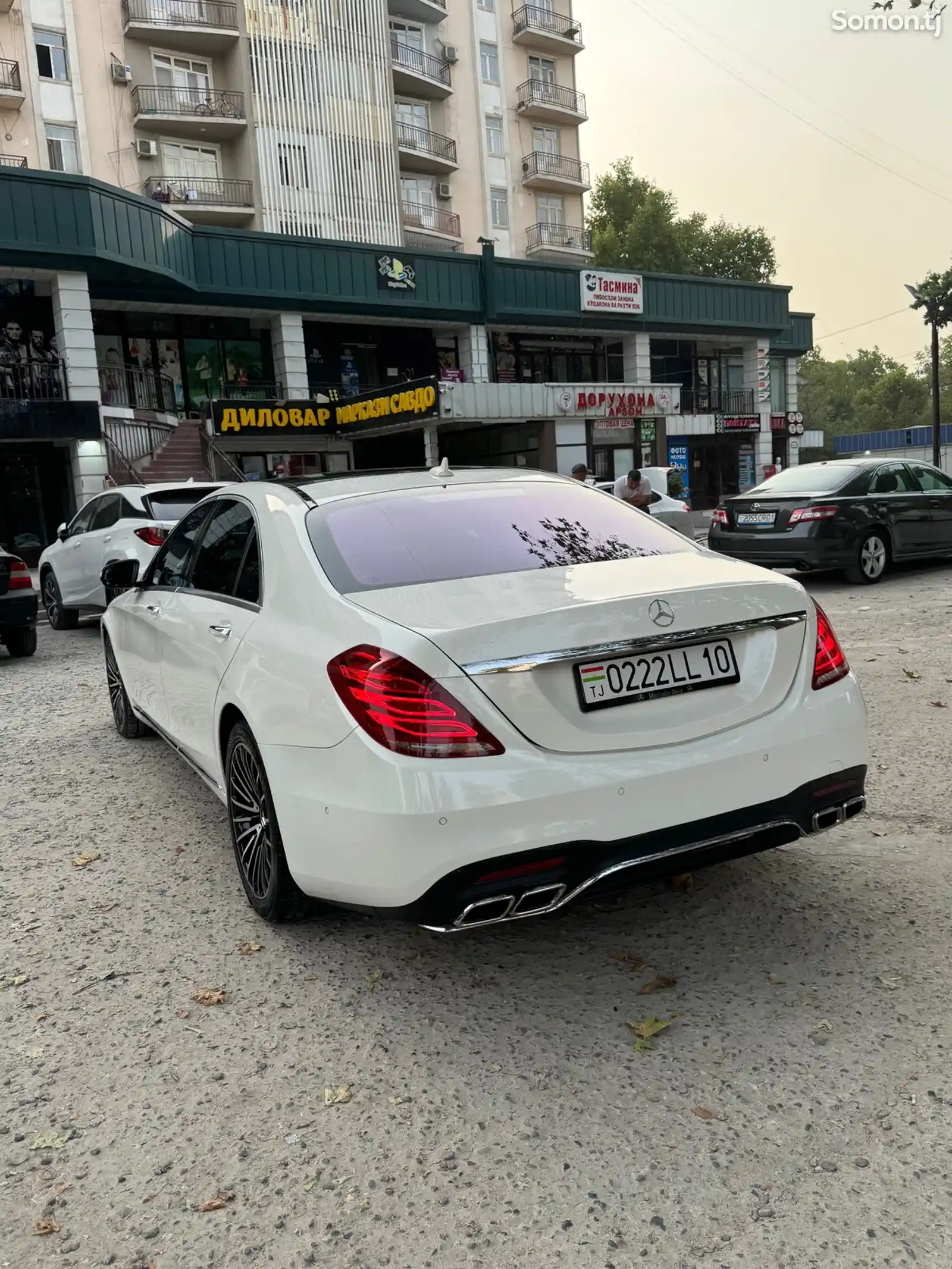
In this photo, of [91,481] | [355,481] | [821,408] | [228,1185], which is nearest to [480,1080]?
[228,1185]

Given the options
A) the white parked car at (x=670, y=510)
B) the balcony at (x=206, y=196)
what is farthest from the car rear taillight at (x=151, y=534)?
the balcony at (x=206, y=196)

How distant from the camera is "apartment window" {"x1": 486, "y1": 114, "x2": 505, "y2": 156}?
41.3 metres

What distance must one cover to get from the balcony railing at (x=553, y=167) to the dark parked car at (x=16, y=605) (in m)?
38.2

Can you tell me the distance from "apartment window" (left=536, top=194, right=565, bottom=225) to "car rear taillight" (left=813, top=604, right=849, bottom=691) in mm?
43815

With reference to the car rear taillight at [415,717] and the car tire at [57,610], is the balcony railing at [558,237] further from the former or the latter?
the car rear taillight at [415,717]

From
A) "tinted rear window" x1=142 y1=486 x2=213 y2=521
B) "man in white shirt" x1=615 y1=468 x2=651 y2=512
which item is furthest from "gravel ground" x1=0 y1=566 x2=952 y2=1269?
"man in white shirt" x1=615 y1=468 x2=651 y2=512

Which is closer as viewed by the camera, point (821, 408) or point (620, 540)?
point (620, 540)

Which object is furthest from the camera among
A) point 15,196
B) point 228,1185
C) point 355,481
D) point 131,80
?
point 131,80

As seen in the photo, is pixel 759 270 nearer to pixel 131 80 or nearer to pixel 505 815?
pixel 131 80

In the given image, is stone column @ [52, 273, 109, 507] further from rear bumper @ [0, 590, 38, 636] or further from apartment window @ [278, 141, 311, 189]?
rear bumper @ [0, 590, 38, 636]

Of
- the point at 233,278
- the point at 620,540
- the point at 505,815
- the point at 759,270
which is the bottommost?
the point at 505,815

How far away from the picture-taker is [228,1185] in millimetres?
2148

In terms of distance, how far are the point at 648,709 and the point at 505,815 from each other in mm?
526

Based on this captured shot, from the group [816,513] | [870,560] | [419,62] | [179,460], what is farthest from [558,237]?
[816,513]
